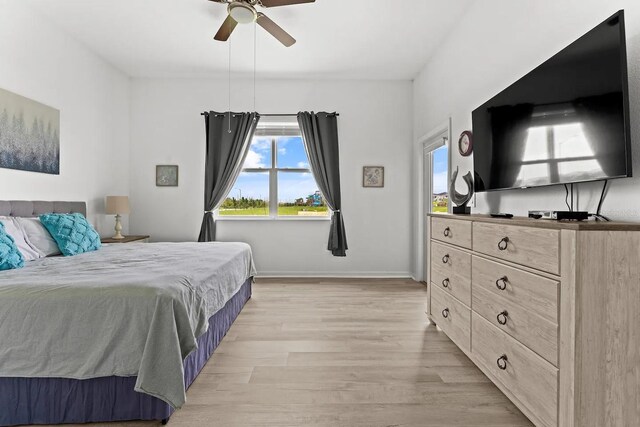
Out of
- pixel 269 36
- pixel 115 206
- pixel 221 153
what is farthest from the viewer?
pixel 221 153

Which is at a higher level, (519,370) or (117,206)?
(117,206)

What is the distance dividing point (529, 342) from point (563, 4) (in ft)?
6.19

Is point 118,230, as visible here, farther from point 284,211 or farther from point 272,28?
point 272,28

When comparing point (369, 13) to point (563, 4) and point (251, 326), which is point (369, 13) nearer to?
point (563, 4)

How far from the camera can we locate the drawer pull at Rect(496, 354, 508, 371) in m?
1.74

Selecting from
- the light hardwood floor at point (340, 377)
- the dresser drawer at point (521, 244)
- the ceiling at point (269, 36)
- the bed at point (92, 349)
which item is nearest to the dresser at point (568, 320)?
the dresser drawer at point (521, 244)

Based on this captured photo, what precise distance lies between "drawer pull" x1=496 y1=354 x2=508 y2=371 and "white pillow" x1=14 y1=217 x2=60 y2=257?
10.9 ft

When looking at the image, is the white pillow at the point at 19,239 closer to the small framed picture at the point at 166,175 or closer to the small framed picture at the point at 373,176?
the small framed picture at the point at 166,175

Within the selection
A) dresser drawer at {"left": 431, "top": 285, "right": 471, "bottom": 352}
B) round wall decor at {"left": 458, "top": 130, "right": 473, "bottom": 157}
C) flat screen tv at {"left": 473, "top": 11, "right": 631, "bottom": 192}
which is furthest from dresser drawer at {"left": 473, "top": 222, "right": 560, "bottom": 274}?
round wall decor at {"left": 458, "top": 130, "right": 473, "bottom": 157}

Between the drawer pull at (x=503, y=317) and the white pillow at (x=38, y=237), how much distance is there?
331 cm

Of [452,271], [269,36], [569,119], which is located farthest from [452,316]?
[269,36]

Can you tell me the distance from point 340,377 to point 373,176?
327 centimetres

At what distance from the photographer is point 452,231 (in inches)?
97.1

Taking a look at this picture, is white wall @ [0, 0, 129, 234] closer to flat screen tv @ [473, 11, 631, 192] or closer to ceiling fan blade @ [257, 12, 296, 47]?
ceiling fan blade @ [257, 12, 296, 47]
